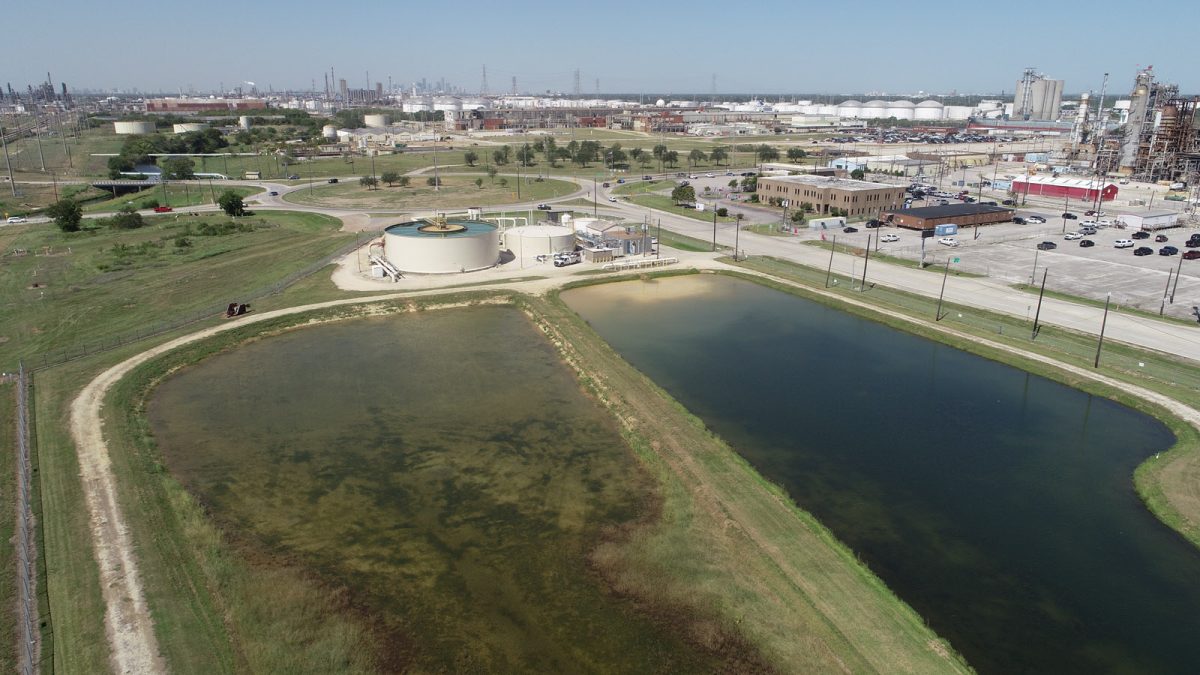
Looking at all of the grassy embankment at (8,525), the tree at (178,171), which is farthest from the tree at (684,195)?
the tree at (178,171)

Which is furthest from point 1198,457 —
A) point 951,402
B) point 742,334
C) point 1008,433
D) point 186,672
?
point 186,672

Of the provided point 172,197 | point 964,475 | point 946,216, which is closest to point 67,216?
point 172,197

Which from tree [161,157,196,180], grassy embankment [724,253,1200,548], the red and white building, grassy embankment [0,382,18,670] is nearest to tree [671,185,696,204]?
grassy embankment [724,253,1200,548]

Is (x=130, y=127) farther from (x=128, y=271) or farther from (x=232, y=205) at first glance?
(x=128, y=271)

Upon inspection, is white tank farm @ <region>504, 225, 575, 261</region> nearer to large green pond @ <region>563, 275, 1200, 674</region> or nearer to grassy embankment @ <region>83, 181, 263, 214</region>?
large green pond @ <region>563, 275, 1200, 674</region>

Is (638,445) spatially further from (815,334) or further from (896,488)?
(815,334)

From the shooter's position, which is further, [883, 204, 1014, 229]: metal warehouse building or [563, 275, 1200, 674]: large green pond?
Result: [883, 204, 1014, 229]: metal warehouse building
